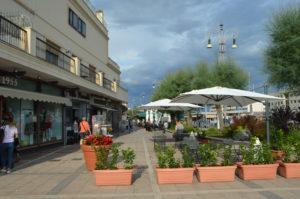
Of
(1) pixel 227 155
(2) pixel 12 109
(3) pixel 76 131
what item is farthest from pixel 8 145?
(3) pixel 76 131

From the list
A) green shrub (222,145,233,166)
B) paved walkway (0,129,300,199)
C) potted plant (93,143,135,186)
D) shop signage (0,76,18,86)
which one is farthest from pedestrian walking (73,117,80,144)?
green shrub (222,145,233,166)

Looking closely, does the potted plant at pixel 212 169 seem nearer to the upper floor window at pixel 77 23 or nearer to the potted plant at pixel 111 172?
the potted plant at pixel 111 172

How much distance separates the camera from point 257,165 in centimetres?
678

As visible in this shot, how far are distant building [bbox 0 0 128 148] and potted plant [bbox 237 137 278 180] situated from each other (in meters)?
7.73

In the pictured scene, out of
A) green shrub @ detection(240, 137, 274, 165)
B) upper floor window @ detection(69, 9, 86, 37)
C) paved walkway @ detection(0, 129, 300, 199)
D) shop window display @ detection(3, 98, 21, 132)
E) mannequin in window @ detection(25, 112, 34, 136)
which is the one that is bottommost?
paved walkway @ detection(0, 129, 300, 199)

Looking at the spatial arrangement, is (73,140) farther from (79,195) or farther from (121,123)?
(121,123)

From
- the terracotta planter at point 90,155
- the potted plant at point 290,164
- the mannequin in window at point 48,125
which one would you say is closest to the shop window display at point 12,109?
the mannequin in window at point 48,125

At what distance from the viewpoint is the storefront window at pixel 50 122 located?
14350 mm

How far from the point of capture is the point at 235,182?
6605mm

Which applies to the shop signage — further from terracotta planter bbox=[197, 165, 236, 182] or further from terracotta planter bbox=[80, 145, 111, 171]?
terracotta planter bbox=[197, 165, 236, 182]

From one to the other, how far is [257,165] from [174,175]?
209 cm

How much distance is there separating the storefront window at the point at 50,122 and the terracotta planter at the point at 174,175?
9599mm

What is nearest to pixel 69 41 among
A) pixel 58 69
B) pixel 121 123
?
pixel 58 69

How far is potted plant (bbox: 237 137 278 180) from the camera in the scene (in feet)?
22.2
